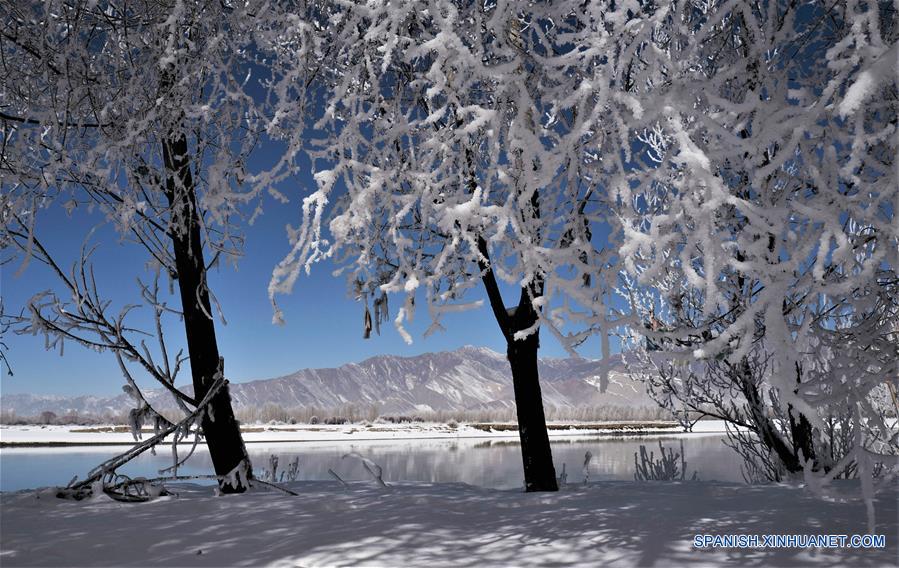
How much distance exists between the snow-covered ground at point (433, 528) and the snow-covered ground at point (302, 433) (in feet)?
67.1

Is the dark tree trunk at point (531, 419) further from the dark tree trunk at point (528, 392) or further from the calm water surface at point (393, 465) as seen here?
the calm water surface at point (393, 465)

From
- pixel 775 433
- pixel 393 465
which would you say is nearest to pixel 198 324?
pixel 775 433

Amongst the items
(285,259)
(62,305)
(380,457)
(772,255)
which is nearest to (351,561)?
(285,259)

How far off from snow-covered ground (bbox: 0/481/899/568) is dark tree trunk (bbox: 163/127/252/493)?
96 centimetres

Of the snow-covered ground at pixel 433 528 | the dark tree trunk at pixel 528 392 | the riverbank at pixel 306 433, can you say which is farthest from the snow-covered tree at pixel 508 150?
Answer: the riverbank at pixel 306 433

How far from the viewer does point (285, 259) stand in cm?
269

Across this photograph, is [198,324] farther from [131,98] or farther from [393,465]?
[393,465]

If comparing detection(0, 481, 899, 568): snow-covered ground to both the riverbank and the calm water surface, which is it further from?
the riverbank

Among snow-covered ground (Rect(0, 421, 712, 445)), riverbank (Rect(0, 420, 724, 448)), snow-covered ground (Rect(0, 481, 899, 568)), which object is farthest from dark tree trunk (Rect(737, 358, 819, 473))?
snow-covered ground (Rect(0, 421, 712, 445))

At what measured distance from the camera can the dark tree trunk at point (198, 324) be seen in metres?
5.27

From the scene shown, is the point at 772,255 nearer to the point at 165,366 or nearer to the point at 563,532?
the point at 563,532

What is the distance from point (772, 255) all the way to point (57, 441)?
25183mm

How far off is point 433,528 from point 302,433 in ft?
85.0

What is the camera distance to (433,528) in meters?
3.19
